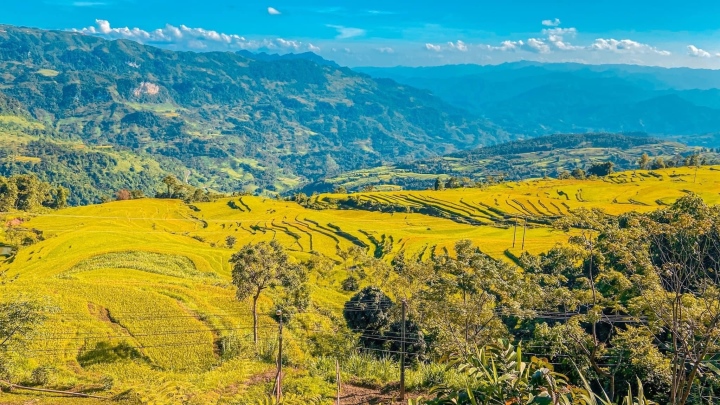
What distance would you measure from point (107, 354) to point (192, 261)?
43.0 m

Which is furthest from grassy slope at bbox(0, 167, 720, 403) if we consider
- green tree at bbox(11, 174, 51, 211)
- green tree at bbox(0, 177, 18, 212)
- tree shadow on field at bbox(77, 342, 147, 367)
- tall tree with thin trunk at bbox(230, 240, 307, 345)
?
green tree at bbox(11, 174, 51, 211)

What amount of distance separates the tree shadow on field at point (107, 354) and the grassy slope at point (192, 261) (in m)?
0.08

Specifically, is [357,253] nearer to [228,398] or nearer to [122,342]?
[122,342]

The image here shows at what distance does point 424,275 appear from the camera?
48.7 meters

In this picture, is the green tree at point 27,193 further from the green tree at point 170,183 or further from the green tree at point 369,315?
the green tree at point 369,315

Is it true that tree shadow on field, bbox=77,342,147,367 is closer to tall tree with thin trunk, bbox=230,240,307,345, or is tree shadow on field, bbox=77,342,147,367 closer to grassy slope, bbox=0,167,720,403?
grassy slope, bbox=0,167,720,403

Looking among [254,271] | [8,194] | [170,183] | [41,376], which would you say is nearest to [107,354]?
[41,376]

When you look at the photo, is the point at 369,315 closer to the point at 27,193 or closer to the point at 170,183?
the point at 27,193

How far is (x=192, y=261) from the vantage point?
70125 mm

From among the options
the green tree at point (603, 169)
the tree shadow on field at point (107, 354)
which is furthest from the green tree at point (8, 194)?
the green tree at point (603, 169)

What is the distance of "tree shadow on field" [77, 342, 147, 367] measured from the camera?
27609 mm

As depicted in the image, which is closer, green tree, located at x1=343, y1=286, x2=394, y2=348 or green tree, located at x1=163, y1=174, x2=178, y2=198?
green tree, located at x1=343, y1=286, x2=394, y2=348

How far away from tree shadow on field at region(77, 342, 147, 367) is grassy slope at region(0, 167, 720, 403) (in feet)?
0.27

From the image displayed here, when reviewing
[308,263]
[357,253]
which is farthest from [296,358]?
[357,253]
